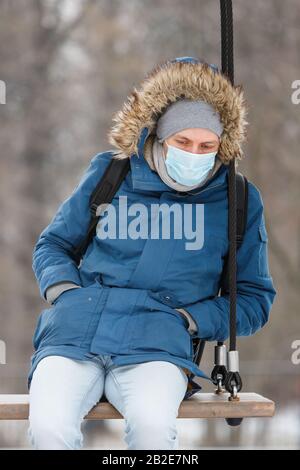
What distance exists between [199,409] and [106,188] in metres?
0.80

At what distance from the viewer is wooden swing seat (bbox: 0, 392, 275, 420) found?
3389 mm

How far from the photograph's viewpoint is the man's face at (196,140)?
3.61 m

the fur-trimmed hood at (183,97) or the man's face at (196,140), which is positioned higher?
the fur-trimmed hood at (183,97)

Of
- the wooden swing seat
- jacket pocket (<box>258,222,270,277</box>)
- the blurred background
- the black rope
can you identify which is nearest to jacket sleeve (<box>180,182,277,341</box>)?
jacket pocket (<box>258,222,270,277</box>)

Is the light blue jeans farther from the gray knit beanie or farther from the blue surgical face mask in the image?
the gray knit beanie

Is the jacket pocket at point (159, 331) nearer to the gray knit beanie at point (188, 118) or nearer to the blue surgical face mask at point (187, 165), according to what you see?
the blue surgical face mask at point (187, 165)

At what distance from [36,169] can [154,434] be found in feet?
40.5

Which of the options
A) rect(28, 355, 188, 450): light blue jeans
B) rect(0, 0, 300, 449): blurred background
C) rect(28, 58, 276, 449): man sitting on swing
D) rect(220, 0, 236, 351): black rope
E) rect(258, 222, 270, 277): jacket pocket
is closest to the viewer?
rect(28, 355, 188, 450): light blue jeans

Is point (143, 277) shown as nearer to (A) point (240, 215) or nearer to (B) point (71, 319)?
(B) point (71, 319)

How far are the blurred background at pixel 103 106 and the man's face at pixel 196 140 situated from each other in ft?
34.6

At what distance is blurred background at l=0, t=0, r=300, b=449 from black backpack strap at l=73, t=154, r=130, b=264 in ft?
34.4

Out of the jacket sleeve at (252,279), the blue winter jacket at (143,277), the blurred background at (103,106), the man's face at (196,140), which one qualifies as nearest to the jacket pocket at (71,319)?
the blue winter jacket at (143,277)

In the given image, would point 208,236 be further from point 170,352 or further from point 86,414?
point 86,414

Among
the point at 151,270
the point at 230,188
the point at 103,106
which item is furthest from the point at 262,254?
the point at 103,106
